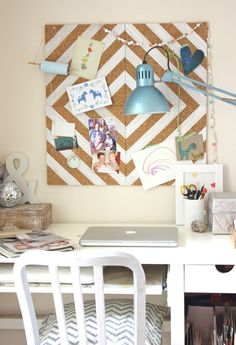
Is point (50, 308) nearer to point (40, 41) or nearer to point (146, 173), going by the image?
point (146, 173)

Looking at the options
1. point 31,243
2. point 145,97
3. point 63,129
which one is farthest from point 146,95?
point 31,243

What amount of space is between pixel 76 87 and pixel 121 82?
0.21 m

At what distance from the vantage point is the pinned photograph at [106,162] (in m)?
2.39

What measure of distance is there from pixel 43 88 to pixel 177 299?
44.6 inches

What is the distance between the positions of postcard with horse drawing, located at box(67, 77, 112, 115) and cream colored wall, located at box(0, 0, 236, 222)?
0.15 meters

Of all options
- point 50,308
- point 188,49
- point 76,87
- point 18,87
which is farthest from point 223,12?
point 50,308

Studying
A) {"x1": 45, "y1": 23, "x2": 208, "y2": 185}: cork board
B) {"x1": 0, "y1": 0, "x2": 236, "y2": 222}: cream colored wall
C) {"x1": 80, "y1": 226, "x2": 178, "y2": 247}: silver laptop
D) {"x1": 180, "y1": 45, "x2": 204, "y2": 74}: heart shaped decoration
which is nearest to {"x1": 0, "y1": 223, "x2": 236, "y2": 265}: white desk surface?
{"x1": 80, "y1": 226, "x2": 178, "y2": 247}: silver laptop

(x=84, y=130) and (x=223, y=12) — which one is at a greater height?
(x=223, y=12)

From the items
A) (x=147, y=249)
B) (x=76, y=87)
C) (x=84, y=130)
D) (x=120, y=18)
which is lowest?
(x=147, y=249)

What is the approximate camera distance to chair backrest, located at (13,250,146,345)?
1.47 metres

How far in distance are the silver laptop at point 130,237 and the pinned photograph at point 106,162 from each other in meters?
0.32

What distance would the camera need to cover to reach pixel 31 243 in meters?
2.00

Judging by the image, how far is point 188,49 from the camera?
2305mm

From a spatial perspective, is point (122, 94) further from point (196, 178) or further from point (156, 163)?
point (196, 178)
